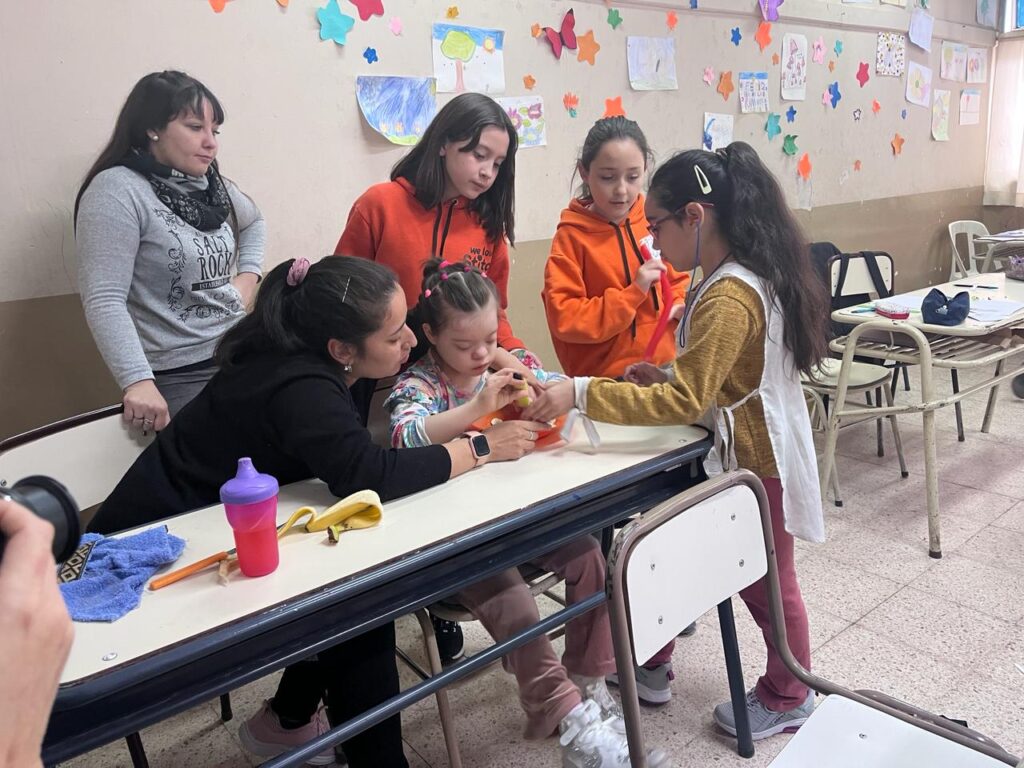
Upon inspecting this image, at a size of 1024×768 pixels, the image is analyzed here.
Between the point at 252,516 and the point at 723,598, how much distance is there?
0.72 metres

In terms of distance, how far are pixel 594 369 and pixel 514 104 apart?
4.27 feet

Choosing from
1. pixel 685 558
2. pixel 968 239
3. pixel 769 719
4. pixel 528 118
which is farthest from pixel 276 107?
pixel 968 239

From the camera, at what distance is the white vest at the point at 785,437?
155cm

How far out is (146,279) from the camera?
1753 millimetres

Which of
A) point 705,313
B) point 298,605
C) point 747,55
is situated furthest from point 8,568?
point 747,55

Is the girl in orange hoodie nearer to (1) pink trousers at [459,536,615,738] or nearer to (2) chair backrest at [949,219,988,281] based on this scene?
(1) pink trousers at [459,536,615,738]

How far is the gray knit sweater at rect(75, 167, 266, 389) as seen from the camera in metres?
1.67

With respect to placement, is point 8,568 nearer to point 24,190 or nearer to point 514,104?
point 24,190

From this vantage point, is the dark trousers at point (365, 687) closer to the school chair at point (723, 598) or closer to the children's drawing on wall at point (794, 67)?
the school chair at point (723, 598)

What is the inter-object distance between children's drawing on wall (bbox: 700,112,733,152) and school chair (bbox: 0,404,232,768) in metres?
2.79

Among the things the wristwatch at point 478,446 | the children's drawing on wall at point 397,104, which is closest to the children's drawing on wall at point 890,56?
the children's drawing on wall at point 397,104

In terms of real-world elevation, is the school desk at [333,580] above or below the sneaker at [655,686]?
above

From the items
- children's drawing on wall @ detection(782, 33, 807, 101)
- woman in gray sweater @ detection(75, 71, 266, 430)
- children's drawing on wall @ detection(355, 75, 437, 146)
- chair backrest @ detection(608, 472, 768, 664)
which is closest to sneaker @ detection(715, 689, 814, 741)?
chair backrest @ detection(608, 472, 768, 664)

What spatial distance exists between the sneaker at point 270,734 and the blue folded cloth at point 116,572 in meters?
0.65
